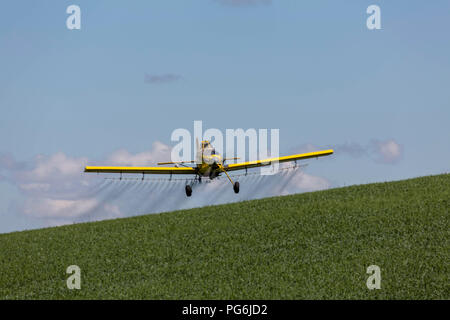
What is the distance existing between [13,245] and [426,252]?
1911 centimetres

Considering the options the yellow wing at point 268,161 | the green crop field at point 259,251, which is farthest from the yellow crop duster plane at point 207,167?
the green crop field at point 259,251

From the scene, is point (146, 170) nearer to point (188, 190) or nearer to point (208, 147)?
point (188, 190)

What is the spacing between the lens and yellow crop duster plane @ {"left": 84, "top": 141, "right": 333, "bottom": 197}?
32156mm

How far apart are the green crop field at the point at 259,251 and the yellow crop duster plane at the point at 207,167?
127 inches

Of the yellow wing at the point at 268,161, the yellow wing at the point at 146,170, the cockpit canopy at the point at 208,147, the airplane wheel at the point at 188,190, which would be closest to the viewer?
the yellow wing at the point at 146,170

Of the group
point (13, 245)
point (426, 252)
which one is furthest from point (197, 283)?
point (13, 245)

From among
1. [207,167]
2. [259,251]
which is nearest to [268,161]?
[207,167]

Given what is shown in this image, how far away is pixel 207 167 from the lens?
106 feet

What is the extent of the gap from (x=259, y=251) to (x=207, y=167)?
11059 millimetres

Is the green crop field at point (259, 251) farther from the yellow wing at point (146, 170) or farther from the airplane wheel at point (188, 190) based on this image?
the yellow wing at point (146, 170)

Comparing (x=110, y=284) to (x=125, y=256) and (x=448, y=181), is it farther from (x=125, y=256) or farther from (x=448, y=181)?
(x=448, y=181)

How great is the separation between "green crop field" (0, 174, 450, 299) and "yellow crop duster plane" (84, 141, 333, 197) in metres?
3.22

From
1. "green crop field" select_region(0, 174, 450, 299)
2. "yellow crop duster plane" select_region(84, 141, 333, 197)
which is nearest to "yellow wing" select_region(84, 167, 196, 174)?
"yellow crop duster plane" select_region(84, 141, 333, 197)

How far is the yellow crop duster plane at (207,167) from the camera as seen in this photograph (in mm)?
32156
